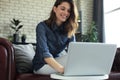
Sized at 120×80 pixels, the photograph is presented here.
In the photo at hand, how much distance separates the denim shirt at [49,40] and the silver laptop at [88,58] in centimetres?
45

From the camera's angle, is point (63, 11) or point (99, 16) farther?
point (99, 16)

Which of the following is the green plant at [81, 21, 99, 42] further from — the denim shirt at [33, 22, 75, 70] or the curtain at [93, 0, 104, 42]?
the denim shirt at [33, 22, 75, 70]

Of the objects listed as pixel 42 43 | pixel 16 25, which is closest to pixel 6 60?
pixel 42 43

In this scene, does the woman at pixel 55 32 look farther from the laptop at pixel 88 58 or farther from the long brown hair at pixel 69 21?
the laptop at pixel 88 58

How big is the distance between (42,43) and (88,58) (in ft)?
1.58

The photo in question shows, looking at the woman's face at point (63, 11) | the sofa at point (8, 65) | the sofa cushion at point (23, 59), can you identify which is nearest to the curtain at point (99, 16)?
the sofa cushion at point (23, 59)

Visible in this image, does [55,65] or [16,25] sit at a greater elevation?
[16,25]

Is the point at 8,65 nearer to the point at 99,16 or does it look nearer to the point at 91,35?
the point at 91,35

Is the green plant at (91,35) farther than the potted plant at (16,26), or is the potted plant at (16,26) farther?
the green plant at (91,35)

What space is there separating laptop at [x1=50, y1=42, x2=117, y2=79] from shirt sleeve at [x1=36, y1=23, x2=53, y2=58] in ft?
1.09

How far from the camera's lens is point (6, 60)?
5.81 feet

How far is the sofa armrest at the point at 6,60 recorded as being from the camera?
5.76ft


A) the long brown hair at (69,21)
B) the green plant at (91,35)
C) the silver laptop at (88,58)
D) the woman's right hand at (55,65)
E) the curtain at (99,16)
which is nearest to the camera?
the silver laptop at (88,58)

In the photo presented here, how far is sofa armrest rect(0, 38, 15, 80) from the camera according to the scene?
176 cm
